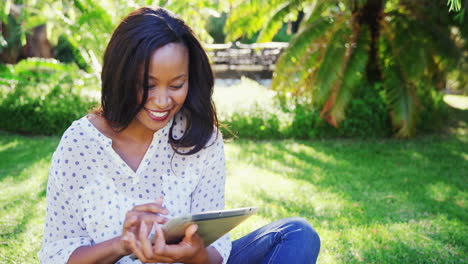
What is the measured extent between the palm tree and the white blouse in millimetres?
4600

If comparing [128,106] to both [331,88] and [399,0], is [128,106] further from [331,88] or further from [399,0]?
[399,0]

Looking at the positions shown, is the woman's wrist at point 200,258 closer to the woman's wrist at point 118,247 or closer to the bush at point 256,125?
the woman's wrist at point 118,247

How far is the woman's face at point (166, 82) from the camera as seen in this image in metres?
1.81

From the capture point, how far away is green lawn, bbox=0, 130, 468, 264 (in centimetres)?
349

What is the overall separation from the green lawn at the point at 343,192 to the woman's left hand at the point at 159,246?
6.41 feet

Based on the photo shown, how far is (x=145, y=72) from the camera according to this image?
1787 mm

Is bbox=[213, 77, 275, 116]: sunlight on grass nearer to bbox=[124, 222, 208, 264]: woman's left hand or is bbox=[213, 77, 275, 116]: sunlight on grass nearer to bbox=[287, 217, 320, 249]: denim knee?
bbox=[287, 217, 320, 249]: denim knee

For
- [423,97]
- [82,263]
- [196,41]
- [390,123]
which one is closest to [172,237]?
[82,263]

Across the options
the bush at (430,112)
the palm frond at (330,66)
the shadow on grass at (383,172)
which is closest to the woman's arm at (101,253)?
the shadow on grass at (383,172)

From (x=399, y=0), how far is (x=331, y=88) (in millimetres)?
1755

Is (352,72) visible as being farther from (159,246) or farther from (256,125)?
(159,246)

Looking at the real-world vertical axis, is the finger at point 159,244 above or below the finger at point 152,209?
below

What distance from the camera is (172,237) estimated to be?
151 cm

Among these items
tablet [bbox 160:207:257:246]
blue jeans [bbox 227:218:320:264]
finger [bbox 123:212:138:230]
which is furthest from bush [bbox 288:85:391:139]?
finger [bbox 123:212:138:230]
